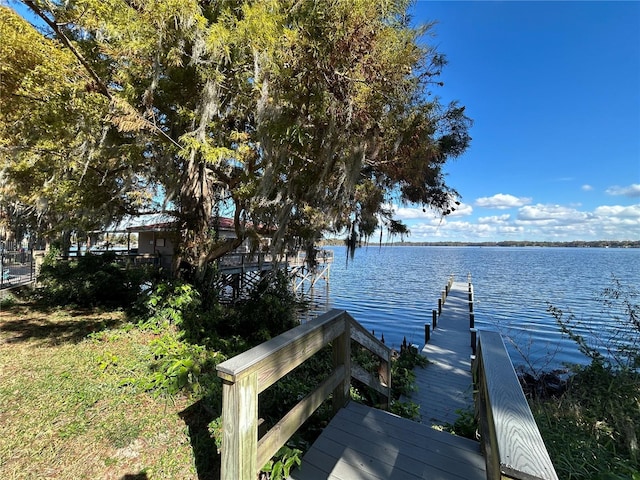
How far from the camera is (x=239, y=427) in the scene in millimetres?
1572

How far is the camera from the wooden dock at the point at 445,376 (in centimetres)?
510

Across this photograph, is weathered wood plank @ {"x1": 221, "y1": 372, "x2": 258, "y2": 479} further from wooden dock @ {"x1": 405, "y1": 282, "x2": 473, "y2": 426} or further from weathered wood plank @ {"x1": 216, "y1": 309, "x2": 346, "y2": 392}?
wooden dock @ {"x1": 405, "y1": 282, "x2": 473, "y2": 426}

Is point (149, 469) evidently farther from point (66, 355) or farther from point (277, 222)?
point (277, 222)

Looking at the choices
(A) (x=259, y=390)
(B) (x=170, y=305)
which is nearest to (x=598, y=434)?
(A) (x=259, y=390)

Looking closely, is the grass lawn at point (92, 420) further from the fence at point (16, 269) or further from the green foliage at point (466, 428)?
the fence at point (16, 269)

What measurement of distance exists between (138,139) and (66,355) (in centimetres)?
312

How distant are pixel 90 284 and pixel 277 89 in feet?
22.3

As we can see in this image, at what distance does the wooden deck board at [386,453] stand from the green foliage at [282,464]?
0.08m

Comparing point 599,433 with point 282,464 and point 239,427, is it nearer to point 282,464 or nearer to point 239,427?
point 282,464

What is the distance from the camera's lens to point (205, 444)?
2.42 m

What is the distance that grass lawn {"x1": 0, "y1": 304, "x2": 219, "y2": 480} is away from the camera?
2.23 meters

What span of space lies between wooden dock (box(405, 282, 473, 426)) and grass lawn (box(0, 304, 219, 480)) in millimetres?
3377

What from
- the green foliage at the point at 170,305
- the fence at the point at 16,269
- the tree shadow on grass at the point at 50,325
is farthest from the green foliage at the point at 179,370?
the fence at the point at 16,269

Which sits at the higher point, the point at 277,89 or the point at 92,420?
the point at 277,89
